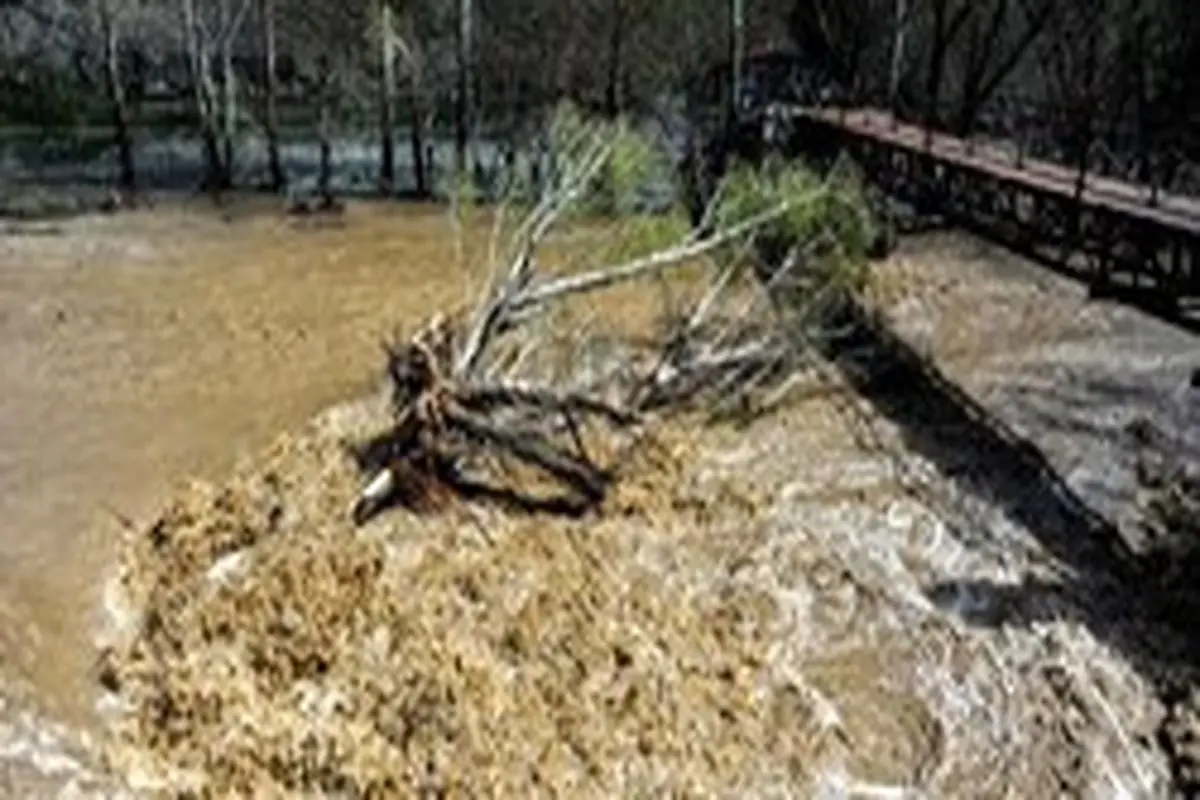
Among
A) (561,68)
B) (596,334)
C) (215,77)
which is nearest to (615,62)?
(561,68)

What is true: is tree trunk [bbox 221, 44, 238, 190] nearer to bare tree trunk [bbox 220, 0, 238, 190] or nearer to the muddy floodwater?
bare tree trunk [bbox 220, 0, 238, 190]

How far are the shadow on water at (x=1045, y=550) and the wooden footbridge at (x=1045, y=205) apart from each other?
220 centimetres

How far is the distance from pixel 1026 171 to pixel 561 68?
21.9 meters

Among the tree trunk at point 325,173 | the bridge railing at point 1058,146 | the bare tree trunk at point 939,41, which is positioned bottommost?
the tree trunk at point 325,173

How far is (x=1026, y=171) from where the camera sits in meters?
25.5

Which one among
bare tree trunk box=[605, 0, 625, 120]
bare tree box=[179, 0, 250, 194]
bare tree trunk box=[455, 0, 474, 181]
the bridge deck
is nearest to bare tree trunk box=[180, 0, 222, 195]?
bare tree box=[179, 0, 250, 194]

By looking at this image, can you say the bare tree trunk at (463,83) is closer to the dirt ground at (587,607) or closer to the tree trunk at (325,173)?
the tree trunk at (325,173)

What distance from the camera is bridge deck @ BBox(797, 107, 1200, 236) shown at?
21.6m

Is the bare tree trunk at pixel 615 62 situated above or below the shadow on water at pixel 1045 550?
above

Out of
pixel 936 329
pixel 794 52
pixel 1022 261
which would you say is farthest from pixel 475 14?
pixel 936 329

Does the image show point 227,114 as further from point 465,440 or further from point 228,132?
point 465,440

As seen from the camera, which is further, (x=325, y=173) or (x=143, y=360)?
(x=325, y=173)

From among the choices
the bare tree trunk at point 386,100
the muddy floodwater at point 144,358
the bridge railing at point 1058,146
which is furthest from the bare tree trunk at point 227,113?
the bridge railing at point 1058,146

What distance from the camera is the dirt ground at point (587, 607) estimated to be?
49.1 feet
